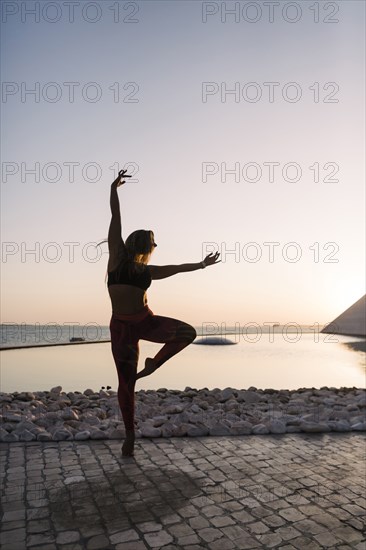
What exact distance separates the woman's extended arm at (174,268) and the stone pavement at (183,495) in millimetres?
2014

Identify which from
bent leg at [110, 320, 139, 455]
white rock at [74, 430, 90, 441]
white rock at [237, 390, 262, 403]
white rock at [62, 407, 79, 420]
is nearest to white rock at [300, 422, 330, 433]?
white rock at [237, 390, 262, 403]

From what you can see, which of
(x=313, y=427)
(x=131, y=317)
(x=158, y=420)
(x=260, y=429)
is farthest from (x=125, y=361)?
(x=313, y=427)

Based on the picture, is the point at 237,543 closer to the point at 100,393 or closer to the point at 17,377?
the point at 100,393

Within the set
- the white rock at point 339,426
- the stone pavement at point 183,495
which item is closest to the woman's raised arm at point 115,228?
the stone pavement at point 183,495

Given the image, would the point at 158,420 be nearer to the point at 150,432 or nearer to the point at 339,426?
the point at 150,432

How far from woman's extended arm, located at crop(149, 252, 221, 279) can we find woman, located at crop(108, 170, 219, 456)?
0.01 m

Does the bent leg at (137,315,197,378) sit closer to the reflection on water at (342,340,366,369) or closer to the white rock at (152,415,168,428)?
the white rock at (152,415,168,428)

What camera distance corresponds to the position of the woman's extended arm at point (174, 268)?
5191 millimetres

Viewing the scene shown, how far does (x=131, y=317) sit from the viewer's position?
5098 millimetres

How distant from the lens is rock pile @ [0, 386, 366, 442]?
234 inches

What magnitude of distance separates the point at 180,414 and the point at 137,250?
2899 mm

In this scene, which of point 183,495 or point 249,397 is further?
point 249,397

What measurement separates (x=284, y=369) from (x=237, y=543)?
1160cm

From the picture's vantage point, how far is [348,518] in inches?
139
